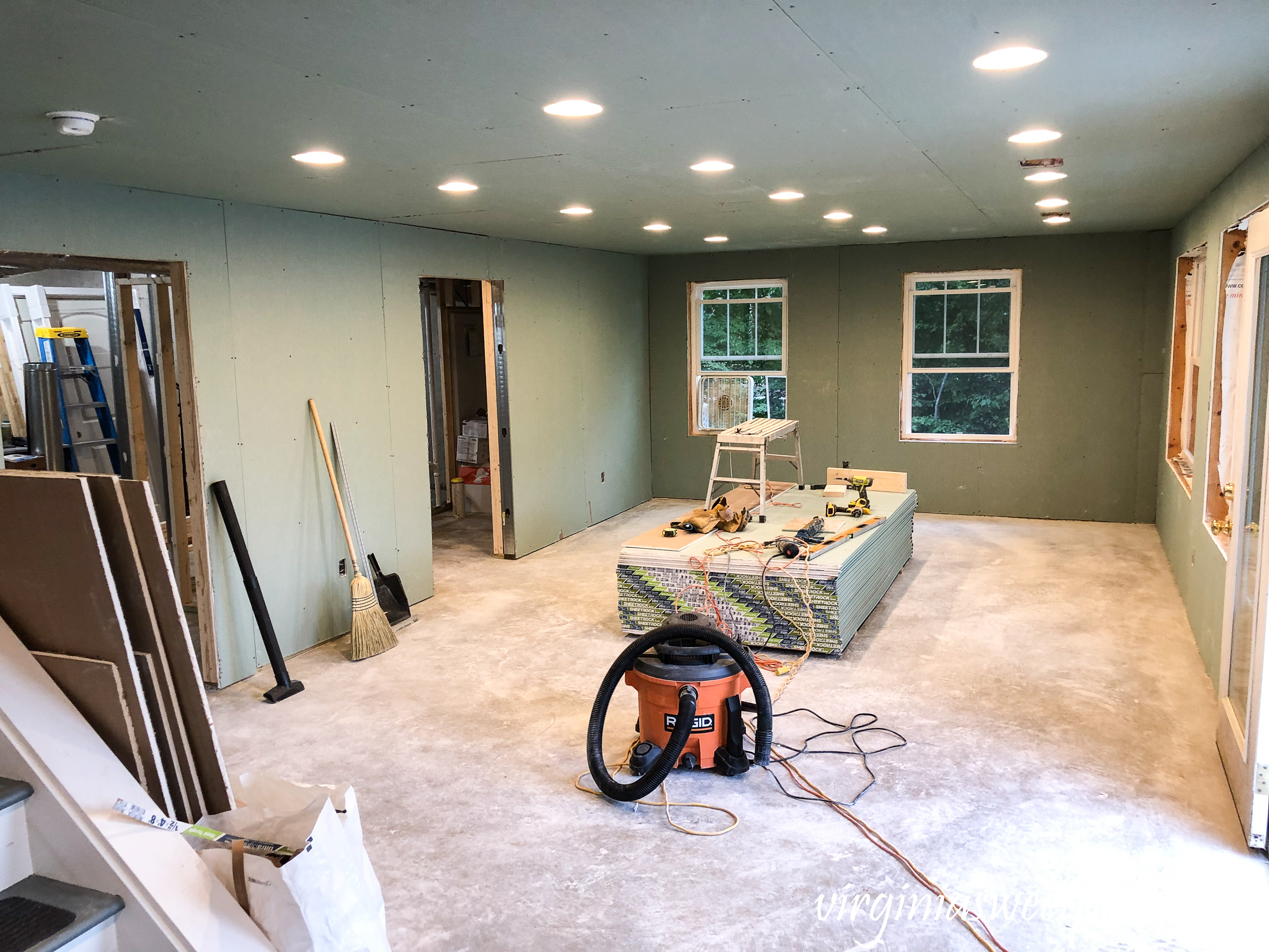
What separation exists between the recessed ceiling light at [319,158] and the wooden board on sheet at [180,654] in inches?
80.7

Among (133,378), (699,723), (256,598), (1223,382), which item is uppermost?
(133,378)

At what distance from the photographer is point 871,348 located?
9.02 meters

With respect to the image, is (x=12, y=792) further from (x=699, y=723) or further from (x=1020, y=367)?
(x=1020, y=367)

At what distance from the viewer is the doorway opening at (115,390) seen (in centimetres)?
477

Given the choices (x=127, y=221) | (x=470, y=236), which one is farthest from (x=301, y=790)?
(x=470, y=236)

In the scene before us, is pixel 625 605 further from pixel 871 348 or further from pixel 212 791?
pixel 871 348

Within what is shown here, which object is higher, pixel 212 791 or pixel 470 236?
pixel 470 236

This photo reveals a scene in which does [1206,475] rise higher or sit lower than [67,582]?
lower

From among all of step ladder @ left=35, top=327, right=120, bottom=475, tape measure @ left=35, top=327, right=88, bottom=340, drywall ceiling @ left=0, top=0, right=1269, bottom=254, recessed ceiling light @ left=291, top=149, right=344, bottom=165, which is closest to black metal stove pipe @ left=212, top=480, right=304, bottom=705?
drywall ceiling @ left=0, top=0, right=1269, bottom=254

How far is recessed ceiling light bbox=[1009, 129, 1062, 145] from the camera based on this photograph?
11.9ft

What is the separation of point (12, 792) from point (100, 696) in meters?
0.26

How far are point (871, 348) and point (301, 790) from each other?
7.68 m

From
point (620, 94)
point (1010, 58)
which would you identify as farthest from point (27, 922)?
point (1010, 58)

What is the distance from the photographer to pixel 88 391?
6.84 m
